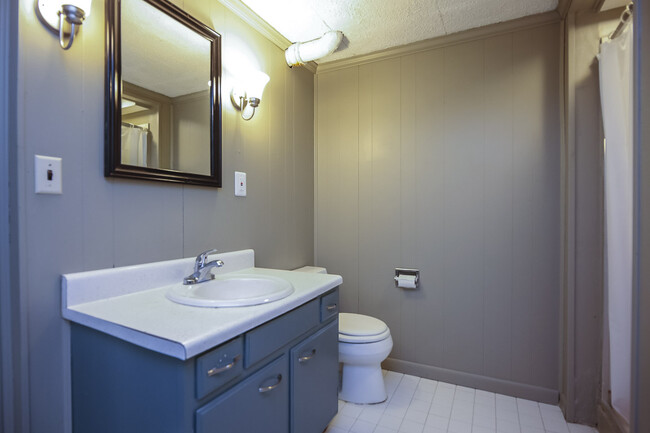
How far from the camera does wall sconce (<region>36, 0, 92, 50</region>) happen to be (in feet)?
3.31

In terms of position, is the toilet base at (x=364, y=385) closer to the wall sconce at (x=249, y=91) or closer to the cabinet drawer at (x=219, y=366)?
the cabinet drawer at (x=219, y=366)

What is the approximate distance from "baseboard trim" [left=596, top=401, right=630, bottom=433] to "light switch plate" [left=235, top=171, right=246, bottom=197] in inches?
82.1

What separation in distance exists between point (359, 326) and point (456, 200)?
3.31 ft

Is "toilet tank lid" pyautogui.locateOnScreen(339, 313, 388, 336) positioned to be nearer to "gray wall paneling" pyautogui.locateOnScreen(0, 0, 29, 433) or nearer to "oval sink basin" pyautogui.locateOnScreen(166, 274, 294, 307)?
"oval sink basin" pyautogui.locateOnScreen(166, 274, 294, 307)

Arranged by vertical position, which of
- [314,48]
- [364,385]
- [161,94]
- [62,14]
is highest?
[314,48]

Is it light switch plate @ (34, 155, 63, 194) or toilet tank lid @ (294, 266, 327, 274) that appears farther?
toilet tank lid @ (294, 266, 327, 274)

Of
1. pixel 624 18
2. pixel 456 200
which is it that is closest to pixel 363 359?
pixel 456 200

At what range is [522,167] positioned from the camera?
196 centimetres

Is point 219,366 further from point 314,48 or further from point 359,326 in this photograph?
point 314,48

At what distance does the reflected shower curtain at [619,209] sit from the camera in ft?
4.60

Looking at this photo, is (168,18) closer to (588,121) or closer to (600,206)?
(588,121)

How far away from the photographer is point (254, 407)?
3.48 ft

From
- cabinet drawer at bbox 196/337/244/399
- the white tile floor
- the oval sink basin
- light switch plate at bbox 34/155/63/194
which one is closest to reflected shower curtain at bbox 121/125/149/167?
light switch plate at bbox 34/155/63/194

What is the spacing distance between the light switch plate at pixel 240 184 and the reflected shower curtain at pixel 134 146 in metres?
0.54
